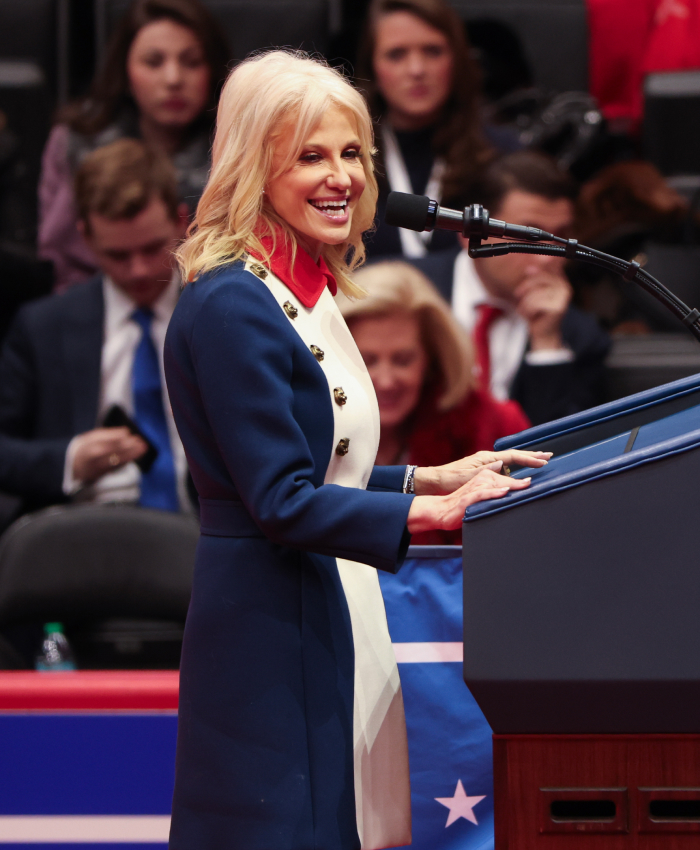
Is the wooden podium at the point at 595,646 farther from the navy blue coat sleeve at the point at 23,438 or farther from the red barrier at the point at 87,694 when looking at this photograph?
the navy blue coat sleeve at the point at 23,438

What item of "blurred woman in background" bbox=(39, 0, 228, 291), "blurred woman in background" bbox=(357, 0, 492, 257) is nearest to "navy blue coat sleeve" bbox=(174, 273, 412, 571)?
"blurred woman in background" bbox=(357, 0, 492, 257)

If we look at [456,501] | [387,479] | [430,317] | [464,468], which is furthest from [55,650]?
[456,501]

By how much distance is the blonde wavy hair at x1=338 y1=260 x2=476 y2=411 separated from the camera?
7.41ft

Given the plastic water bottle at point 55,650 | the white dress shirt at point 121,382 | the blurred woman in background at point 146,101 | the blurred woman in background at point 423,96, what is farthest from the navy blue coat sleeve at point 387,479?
the blurred woman in background at point 146,101

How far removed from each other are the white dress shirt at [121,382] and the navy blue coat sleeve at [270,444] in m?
1.46

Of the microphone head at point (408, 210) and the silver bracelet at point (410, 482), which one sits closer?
the microphone head at point (408, 210)

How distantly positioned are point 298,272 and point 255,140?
0.45 ft

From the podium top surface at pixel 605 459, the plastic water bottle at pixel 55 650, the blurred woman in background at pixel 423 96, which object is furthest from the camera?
the blurred woman in background at pixel 423 96

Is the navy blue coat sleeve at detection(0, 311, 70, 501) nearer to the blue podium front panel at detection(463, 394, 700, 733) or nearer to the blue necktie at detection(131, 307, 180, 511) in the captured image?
the blue necktie at detection(131, 307, 180, 511)

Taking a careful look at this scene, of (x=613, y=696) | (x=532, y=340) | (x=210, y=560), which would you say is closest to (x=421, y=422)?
(x=532, y=340)

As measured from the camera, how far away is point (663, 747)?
1054 mm

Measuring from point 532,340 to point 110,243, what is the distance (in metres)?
0.98

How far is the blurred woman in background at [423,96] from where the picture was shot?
10.0 ft

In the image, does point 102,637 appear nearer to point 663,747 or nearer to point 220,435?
point 220,435
